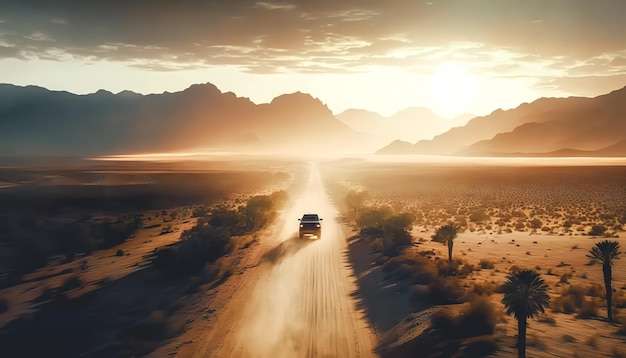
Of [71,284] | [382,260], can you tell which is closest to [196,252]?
[71,284]

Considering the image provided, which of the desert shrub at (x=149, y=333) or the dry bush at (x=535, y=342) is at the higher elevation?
the dry bush at (x=535, y=342)

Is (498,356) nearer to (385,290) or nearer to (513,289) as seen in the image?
(513,289)

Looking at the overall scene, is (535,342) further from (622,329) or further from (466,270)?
(466,270)

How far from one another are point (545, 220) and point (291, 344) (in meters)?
38.7

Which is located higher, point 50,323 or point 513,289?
point 513,289

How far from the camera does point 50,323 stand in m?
21.8

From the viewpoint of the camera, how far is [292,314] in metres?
20.4

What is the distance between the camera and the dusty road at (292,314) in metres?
17.1

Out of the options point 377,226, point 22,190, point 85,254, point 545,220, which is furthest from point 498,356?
point 22,190

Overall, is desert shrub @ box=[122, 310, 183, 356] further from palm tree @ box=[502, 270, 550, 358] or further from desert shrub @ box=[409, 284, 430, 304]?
palm tree @ box=[502, 270, 550, 358]

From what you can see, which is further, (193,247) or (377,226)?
(377,226)

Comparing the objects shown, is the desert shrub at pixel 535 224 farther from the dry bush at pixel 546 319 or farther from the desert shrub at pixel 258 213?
the dry bush at pixel 546 319

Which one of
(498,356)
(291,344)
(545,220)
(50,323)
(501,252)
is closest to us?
(498,356)

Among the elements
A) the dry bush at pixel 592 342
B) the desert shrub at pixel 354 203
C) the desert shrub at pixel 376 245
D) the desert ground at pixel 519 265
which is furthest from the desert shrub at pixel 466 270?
the desert shrub at pixel 354 203
